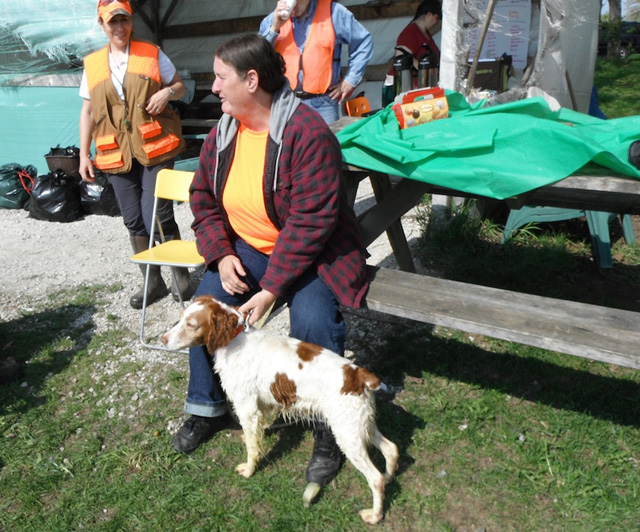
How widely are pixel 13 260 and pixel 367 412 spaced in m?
4.45

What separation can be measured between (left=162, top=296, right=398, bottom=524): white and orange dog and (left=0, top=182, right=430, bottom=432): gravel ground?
30.5 inches

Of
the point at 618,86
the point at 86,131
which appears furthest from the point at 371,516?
the point at 618,86

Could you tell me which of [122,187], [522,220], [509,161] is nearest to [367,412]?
[509,161]

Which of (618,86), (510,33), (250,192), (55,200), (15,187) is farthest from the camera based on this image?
(618,86)

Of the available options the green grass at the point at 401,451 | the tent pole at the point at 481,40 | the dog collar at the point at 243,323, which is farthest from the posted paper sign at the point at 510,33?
the dog collar at the point at 243,323

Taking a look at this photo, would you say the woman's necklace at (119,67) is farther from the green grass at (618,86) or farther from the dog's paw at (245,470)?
the green grass at (618,86)

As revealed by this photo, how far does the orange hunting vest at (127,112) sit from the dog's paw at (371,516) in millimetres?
2652

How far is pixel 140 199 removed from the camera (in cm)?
415

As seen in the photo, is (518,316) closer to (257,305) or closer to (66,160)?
(257,305)

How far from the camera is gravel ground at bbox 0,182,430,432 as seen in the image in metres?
3.54

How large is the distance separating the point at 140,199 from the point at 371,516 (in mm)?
2748

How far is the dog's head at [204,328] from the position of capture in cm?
230

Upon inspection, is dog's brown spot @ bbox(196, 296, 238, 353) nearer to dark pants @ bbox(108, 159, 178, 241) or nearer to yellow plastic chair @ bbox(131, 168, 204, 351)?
yellow plastic chair @ bbox(131, 168, 204, 351)

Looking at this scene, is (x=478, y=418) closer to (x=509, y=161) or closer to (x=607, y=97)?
(x=509, y=161)
